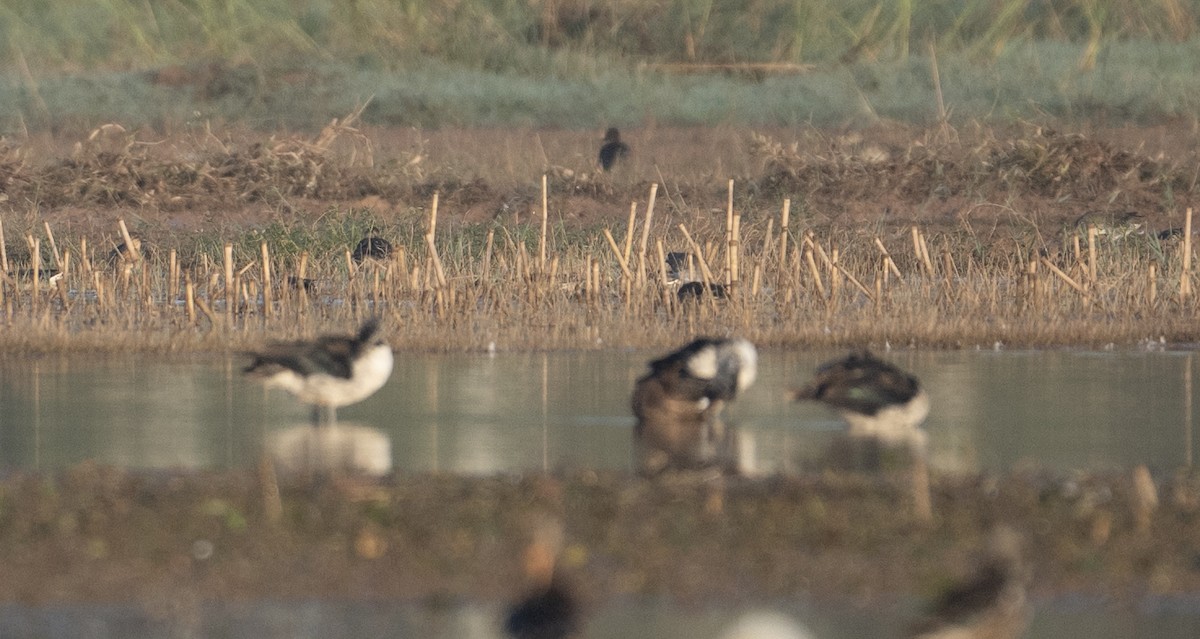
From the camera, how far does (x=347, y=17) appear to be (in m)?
41.6

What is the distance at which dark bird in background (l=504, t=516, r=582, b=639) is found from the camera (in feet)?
24.5

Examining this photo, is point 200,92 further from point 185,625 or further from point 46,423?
point 185,625

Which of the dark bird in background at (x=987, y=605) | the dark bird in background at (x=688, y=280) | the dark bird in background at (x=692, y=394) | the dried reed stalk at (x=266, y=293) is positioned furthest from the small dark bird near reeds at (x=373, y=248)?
the dark bird in background at (x=987, y=605)

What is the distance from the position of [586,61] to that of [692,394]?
28017 mm

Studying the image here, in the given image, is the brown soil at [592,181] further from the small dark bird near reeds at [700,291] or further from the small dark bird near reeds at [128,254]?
the small dark bird near reeds at [700,291]

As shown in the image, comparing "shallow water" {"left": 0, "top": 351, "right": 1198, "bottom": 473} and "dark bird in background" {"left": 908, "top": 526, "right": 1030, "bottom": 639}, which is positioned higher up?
"shallow water" {"left": 0, "top": 351, "right": 1198, "bottom": 473}

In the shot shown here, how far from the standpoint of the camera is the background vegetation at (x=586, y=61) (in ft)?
123

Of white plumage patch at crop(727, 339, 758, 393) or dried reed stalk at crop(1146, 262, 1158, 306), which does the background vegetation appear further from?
white plumage patch at crop(727, 339, 758, 393)

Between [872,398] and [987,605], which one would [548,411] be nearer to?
[872,398]

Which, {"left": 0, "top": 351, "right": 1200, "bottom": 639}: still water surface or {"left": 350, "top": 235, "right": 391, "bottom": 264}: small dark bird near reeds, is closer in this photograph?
{"left": 0, "top": 351, "right": 1200, "bottom": 639}: still water surface

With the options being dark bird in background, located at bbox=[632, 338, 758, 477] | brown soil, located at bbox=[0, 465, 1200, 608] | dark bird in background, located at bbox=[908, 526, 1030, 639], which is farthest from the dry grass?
dark bird in background, located at bbox=[908, 526, 1030, 639]

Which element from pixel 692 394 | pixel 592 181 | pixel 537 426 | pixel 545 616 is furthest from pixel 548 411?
pixel 592 181

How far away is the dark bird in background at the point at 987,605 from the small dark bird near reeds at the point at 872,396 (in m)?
4.89

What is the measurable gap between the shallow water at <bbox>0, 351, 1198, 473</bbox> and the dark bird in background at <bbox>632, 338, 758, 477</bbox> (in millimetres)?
180
